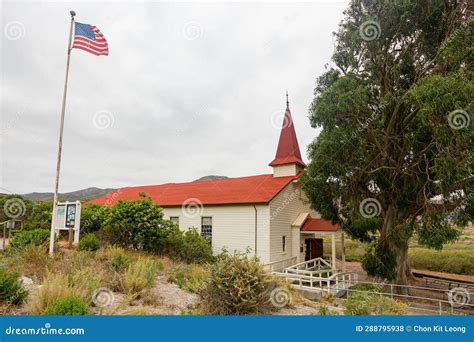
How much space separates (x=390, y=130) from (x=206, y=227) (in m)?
13.2

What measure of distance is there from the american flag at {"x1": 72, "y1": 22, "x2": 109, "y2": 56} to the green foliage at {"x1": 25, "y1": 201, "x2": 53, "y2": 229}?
11.0m

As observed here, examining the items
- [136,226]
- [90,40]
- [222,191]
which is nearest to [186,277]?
[136,226]

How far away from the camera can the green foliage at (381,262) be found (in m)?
15.3

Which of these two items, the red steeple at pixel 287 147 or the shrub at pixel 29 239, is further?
the red steeple at pixel 287 147

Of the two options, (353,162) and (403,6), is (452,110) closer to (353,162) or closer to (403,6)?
(353,162)

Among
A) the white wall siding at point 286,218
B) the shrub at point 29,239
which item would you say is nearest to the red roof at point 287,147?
the white wall siding at point 286,218

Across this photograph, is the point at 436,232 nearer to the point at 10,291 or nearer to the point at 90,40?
the point at 10,291

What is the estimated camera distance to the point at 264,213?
19.2 m

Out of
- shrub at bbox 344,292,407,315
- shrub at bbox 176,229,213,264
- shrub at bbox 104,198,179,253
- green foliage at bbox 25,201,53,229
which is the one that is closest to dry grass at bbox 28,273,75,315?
shrub at bbox 344,292,407,315

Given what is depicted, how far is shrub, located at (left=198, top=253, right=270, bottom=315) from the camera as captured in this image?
23.0 ft

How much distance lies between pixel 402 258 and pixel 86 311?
16.6 meters

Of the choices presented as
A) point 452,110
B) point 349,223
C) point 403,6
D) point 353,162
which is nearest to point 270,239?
point 349,223

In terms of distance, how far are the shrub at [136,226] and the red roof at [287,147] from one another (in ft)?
32.0

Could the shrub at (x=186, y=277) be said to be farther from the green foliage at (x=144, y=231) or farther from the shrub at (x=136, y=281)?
the green foliage at (x=144, y=231)
